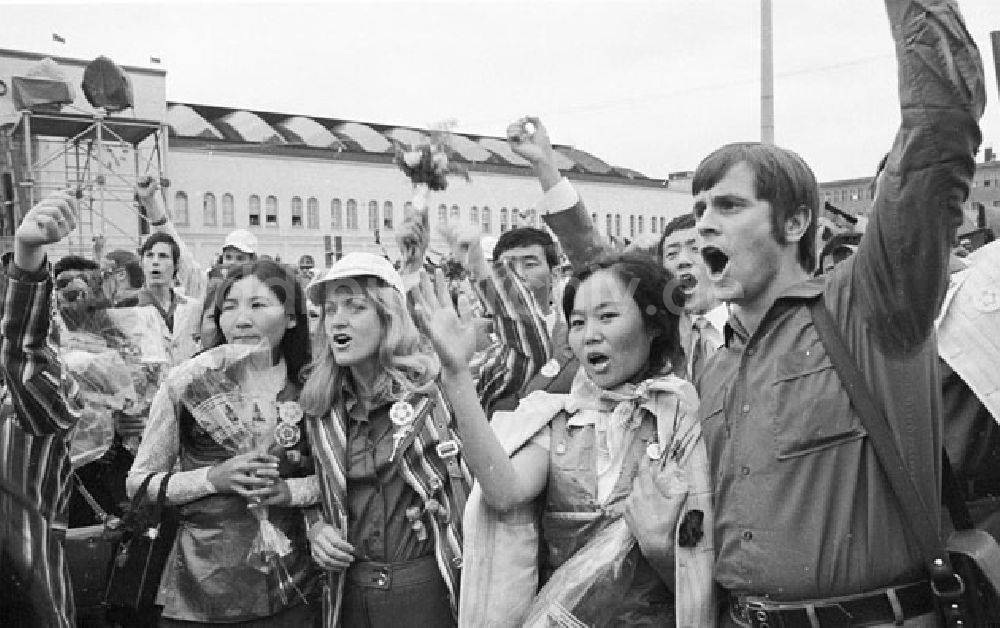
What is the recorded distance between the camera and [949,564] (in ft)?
6.34

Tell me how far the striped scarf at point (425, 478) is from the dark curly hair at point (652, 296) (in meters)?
0.86

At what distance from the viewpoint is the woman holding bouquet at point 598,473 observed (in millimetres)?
2234

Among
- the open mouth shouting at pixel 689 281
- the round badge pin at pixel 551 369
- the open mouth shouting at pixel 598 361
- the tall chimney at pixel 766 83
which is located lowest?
the round badge pin at pixel 551 369

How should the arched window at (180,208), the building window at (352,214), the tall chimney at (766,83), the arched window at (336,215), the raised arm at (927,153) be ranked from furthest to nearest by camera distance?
the building window at (352,214) → the arched window at (336,215) → the arched window at (180,208) → the tall chimney at (766,83) → the raised arm at (927,153)

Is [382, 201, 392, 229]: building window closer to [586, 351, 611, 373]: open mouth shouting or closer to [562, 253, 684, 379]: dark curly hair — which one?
[562, 253, 684, 379]: dark curly hair

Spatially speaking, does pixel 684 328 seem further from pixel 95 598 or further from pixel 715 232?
pixel 95 598

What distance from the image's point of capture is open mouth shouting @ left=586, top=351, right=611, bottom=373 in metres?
2.61

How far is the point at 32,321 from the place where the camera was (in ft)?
8.43

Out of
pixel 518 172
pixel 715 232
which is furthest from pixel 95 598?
pixel 518 172

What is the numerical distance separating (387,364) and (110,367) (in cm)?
150

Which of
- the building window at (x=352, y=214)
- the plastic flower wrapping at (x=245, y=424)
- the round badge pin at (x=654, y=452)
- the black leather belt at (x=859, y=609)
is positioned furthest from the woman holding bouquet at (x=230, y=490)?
the building window at (x=352, y=214)

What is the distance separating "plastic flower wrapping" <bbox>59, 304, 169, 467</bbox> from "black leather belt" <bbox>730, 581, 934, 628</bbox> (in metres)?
2.86

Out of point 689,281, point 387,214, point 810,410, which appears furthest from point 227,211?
point 810,410

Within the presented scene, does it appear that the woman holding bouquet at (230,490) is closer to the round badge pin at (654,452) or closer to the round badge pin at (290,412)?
the round badge pin at (290,412)
